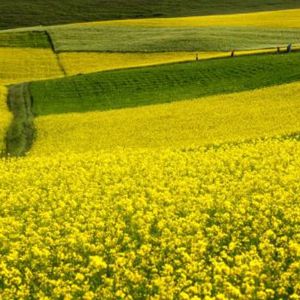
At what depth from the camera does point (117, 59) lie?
58000 millimetres

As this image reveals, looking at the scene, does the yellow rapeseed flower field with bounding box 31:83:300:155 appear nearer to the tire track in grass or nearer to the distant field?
the distant field

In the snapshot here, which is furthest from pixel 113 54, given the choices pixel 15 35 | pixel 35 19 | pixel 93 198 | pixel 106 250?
pixel 106 250

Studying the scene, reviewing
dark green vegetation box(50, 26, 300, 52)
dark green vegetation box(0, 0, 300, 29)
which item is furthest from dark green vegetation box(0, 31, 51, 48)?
dark green vegetation box(0, 0, 300, 29)

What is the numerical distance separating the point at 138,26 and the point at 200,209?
6249 centimetres

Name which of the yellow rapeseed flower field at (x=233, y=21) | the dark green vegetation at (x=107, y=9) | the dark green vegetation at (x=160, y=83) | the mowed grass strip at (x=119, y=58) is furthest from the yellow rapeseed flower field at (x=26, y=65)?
the dark green vegetation at (x=107, y=9)

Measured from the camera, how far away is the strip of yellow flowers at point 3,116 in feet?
106

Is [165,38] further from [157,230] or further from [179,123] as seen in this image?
[157,230]

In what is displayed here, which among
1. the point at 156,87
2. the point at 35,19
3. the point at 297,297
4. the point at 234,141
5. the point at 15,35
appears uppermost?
the point at 35,19

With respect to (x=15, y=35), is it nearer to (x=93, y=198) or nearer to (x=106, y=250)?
(x=93, y=198)

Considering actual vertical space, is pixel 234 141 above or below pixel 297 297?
above

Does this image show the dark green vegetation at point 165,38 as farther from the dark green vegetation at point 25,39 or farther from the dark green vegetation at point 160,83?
the dark green vegetation at point 160,83

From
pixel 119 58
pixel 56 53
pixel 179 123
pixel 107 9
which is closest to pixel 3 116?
pixel 179 123

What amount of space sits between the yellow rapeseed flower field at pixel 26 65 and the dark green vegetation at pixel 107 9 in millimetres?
20024

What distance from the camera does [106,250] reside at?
41.7 ft
